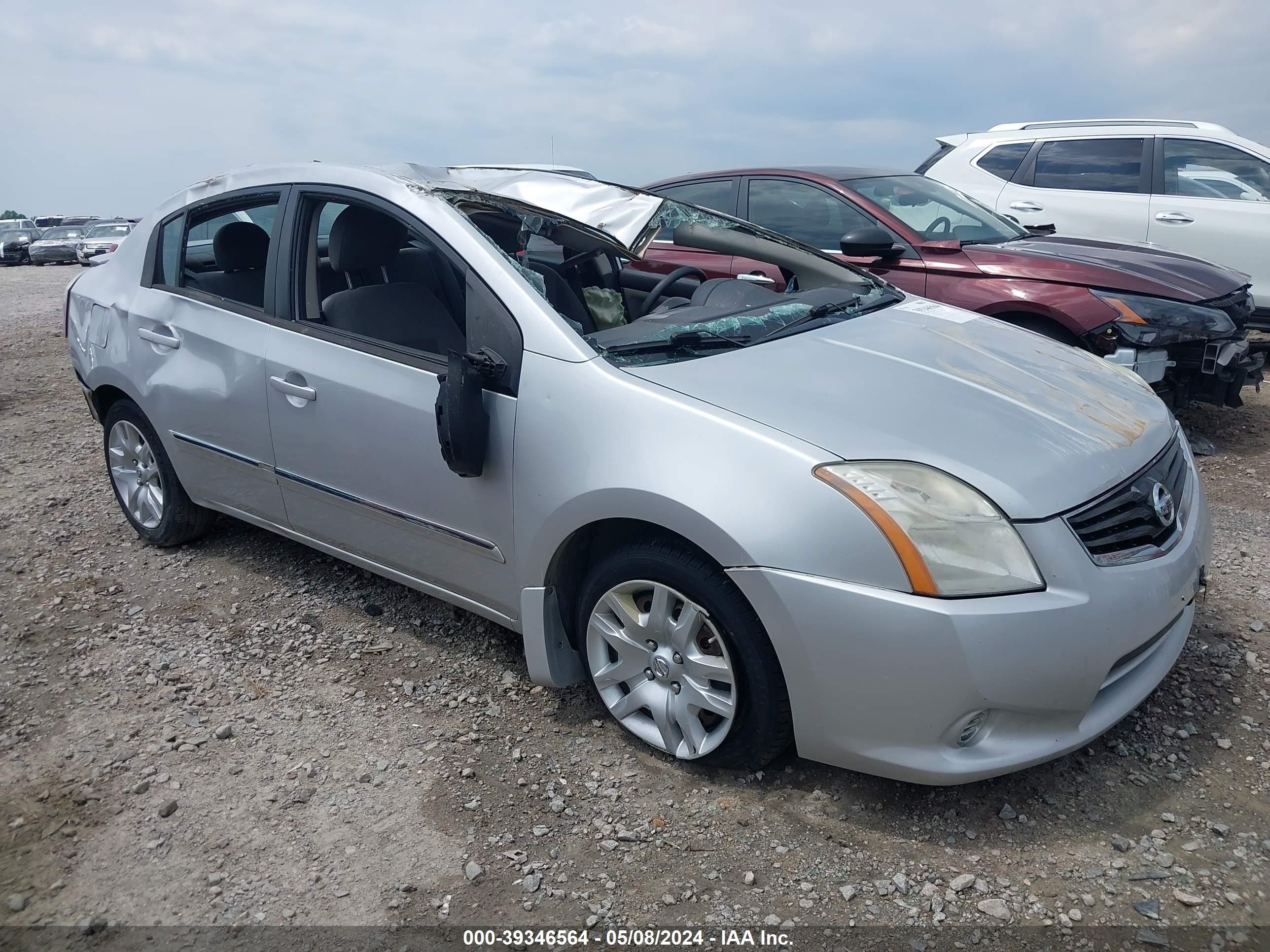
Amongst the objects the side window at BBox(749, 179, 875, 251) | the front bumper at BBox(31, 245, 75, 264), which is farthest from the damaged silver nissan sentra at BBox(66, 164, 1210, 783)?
the front bumper at BBox(31, 245, 75, 264)

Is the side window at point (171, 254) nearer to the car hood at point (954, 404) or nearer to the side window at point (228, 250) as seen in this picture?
the side window at point (228, 250)

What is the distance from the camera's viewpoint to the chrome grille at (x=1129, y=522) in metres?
2.32

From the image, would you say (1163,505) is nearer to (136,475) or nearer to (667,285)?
(667,285)

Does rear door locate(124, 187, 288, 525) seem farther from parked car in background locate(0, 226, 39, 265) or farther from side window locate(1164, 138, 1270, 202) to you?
parked car in background locate(0, 226, 39, 265)

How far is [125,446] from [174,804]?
216 centimetres

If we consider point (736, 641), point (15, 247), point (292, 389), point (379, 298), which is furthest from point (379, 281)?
point (15, 247)

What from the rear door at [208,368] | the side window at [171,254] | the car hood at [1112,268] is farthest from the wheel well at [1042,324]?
the side window at [171,254]

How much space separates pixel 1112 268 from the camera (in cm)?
516

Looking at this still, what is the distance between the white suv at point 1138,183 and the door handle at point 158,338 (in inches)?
247

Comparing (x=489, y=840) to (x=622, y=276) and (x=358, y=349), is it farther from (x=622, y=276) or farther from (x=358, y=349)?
(x=622, y=276)

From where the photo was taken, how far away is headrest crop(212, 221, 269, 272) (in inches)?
147

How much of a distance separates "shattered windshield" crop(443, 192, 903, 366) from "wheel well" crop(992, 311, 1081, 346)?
5.50 feet

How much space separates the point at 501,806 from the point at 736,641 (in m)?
0.79

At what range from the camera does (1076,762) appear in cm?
263
